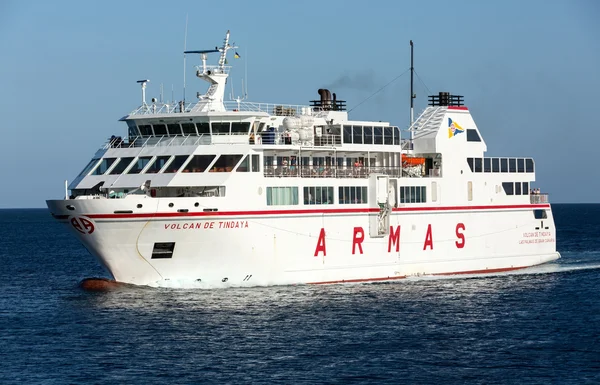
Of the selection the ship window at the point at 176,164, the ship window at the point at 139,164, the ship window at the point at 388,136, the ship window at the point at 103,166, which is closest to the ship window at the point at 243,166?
the ship window at the point at 176,164

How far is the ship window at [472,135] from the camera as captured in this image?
56125mm

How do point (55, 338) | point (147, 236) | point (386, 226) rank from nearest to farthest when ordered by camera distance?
point (55, 338) < point (147, 236) < point (386, 226)

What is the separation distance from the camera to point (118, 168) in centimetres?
4647

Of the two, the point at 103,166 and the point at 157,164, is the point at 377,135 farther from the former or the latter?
the point at 103,166

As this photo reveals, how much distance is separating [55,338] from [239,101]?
16795 millimetres

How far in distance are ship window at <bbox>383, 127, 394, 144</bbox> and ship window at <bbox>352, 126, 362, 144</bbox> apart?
1.81 meters

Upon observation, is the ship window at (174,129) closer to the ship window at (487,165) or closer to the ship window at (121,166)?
the ship window at (121,166)

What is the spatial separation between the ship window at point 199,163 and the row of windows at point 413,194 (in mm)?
11820

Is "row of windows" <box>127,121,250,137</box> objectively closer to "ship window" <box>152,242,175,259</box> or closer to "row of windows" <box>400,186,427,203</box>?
"ship window" <box>152,242,175,259</box>

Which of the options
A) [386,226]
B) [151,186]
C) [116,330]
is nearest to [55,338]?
[116,330]

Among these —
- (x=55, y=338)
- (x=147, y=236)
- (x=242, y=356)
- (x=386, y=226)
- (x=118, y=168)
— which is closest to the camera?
(x=242, y=356)

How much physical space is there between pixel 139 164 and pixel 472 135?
2063 cm

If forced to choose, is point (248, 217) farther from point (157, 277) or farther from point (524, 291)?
point (524, 291)

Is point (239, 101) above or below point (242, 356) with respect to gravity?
above
